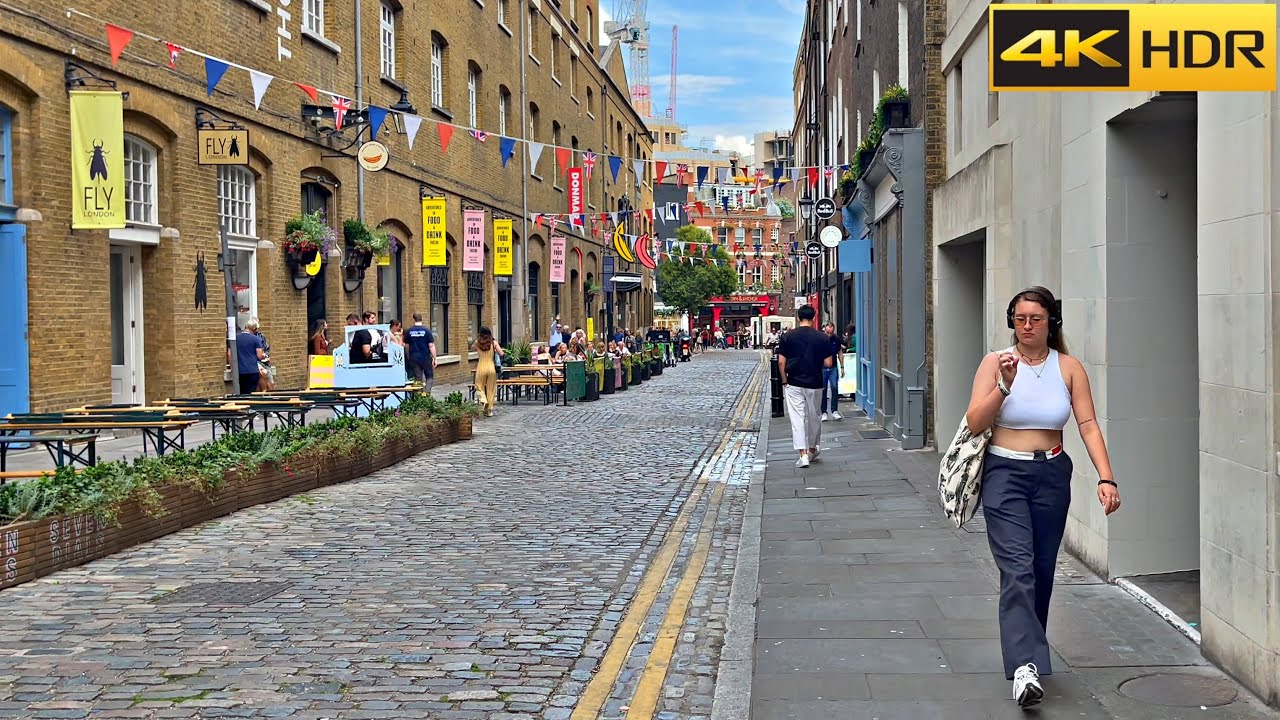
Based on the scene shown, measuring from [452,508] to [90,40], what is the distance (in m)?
8.59

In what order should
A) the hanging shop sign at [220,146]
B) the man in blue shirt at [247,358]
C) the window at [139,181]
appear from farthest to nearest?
1. the man in blue shirt at [247,358]
2. the hanging shop sign at [220,146]
3. the window at [139,181]

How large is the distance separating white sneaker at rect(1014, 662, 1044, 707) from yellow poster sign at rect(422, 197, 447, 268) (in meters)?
22.9

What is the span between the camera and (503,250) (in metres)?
32.9

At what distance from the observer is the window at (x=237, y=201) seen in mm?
19000

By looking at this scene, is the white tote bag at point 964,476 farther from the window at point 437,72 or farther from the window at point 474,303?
the window at point 474,303

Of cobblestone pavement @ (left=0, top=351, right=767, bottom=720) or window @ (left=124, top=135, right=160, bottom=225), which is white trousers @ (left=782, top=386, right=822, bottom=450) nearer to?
cobblestone pavement @ (left=0, top=351, right=767, bottom=720)

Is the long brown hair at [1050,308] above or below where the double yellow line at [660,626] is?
above

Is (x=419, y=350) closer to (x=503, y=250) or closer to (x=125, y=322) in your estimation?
(x=125, y=322)

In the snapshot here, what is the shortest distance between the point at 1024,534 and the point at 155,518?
6.45m

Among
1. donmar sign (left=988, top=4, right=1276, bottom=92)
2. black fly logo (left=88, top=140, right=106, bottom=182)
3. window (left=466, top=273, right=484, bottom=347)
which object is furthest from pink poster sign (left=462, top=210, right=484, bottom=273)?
donmar sign (left=988, top=4, right=1276, bottom=92)

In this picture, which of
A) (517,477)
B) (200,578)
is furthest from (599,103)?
(200,578)

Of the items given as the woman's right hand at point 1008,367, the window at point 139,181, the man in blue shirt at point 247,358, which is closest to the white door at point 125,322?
the window at point 139,181

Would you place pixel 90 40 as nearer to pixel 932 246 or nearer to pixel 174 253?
pixel 174 253

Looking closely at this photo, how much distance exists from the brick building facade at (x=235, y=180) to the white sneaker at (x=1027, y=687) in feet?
41.3
